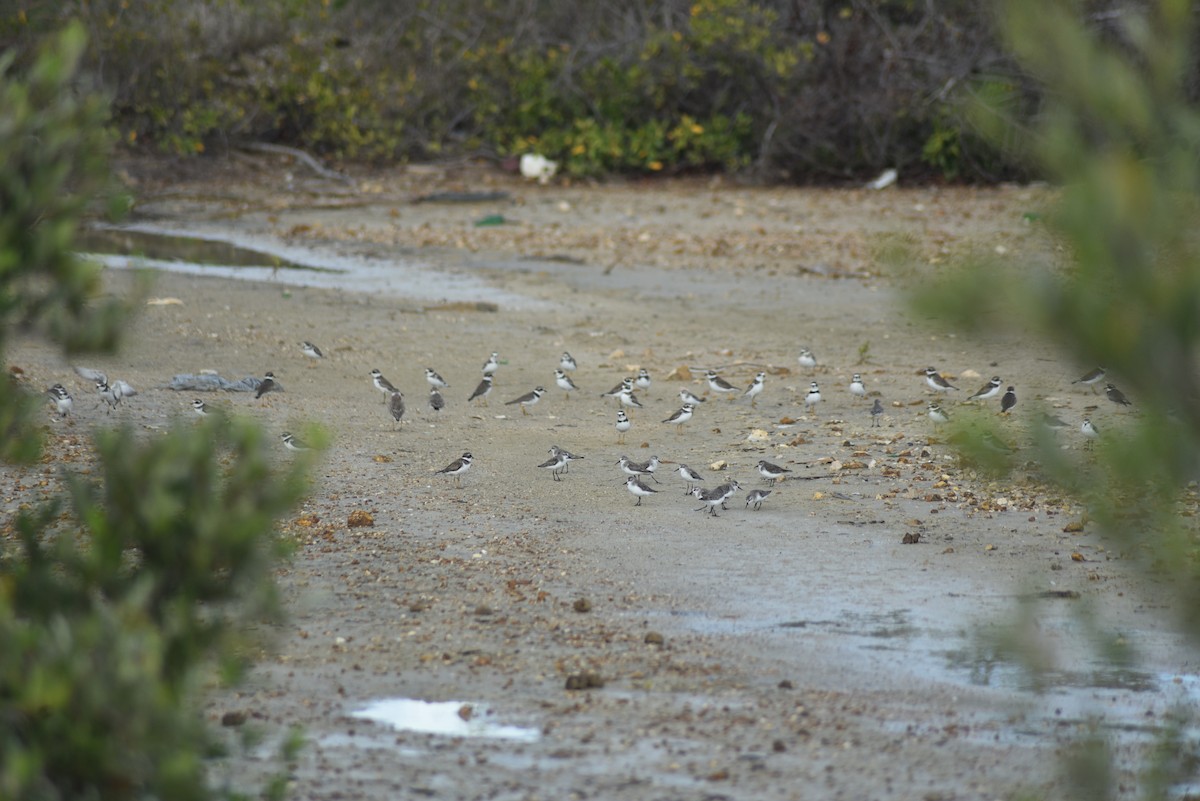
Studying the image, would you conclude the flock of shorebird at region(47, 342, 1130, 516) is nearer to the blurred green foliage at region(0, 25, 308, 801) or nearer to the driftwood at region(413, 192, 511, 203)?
the blurred green foliage at region(0, 25, 308, 801)

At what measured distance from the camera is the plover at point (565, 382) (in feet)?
46.9

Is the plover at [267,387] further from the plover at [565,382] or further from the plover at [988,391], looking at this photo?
the plover at [988,391]

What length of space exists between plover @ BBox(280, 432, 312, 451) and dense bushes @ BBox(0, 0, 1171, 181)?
16693 millimetres

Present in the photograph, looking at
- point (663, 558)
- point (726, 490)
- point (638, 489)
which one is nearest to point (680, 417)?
point (638, 489)

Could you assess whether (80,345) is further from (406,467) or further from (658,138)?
(658,138)

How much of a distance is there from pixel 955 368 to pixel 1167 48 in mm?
10907

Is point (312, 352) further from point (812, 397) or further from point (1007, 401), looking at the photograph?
point (1007, 401)

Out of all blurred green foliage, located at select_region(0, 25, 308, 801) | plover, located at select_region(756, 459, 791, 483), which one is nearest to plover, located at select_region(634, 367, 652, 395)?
plover, located at select_region(756, 459, 791, 483)

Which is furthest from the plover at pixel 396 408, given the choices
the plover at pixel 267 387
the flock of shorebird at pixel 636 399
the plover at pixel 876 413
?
the plover at pixel 876 413

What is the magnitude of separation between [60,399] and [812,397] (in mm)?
6324

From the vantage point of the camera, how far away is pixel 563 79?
30.4 meters

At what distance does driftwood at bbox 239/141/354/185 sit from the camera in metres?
29.2

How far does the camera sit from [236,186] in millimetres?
28406

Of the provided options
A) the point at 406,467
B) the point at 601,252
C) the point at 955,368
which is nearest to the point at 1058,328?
the point at 406,467
